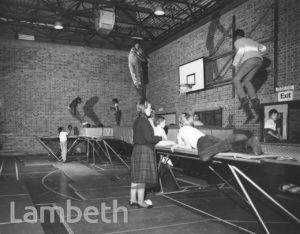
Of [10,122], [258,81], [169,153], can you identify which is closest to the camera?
[169,153]

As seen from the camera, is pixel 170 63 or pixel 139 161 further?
pixel 170 63

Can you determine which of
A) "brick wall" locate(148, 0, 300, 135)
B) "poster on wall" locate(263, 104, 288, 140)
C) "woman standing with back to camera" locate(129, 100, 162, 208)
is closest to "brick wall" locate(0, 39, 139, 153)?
"brick wall" locate(148, 0, 300, 135)

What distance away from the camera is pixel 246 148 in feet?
11.1

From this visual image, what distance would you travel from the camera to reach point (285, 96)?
6.65 meters

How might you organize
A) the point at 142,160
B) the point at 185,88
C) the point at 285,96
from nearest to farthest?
the point at 142,160, the point at 285,96, the point at 185,88

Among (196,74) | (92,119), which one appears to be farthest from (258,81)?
(92,119)

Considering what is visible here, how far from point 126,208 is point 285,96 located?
15.7 ft

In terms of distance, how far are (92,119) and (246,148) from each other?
938 centimetres

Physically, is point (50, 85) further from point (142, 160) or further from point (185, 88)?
point (142, 160)

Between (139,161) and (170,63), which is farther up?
(170,63)

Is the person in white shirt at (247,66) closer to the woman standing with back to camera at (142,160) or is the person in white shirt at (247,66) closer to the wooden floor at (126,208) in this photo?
the wooden floor at (126,208)

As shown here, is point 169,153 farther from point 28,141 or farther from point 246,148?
point 28,141

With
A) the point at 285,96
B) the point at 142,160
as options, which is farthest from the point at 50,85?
the point at 142,160

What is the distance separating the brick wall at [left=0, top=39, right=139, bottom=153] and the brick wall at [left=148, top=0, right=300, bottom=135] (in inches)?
73.3
